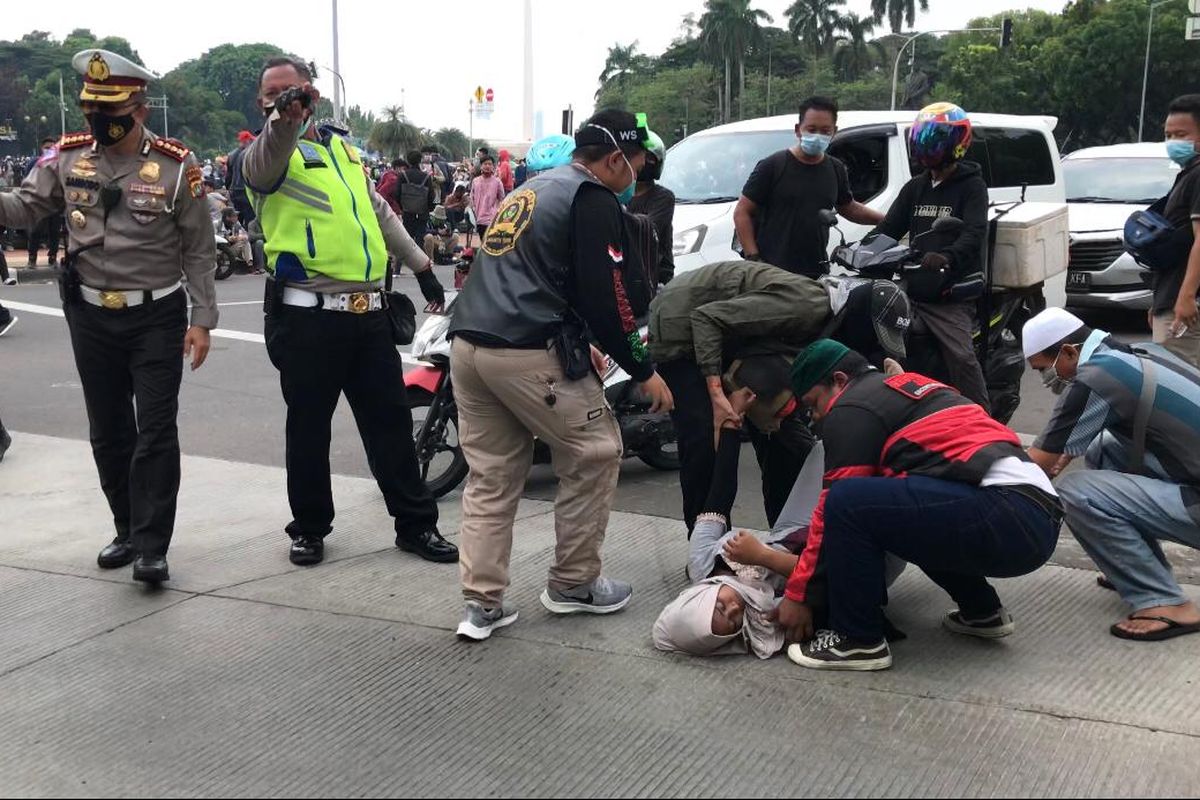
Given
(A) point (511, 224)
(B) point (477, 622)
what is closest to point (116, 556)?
(B) point (477, 622)

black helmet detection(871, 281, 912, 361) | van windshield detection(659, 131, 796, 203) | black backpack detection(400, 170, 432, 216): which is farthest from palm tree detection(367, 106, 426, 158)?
black helmet detection(871, 281, 912, 361)

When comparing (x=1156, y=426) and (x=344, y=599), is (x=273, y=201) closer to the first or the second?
(x=344, y=599)

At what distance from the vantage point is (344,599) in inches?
172

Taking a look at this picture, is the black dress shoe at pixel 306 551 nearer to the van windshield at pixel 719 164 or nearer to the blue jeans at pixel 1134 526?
the blue jeans at pixel 1134 526

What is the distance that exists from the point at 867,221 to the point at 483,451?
3.42 m

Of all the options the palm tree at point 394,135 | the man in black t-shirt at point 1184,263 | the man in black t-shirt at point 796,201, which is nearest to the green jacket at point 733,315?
the man in black t-shirt at point 796,201

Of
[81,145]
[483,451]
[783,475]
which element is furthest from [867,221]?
[81,145]

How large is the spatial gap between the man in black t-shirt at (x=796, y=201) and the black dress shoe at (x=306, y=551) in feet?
9.15

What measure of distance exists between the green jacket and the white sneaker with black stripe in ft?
3.61

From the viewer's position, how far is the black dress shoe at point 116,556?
4.72 m

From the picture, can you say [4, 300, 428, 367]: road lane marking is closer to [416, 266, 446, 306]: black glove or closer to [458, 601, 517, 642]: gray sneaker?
[416, 266, 446, 306]: black glove

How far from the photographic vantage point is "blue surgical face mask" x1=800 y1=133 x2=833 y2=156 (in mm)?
6223

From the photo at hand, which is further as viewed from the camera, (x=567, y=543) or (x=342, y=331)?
(x=342, y=331)

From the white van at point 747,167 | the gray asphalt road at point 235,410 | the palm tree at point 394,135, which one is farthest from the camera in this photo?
the palm tree at point 394,135
